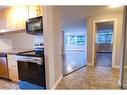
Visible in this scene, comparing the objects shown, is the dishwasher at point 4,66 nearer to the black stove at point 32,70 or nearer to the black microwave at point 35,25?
the black stove at point 32,70

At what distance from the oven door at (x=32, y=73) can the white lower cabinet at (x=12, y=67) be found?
486mm

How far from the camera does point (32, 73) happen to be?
7.23ft

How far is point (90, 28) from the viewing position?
4551mm

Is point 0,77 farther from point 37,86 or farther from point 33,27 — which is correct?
point 33,27

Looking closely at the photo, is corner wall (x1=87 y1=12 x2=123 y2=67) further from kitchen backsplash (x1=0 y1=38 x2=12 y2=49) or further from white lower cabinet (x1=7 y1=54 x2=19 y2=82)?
kitchen backsplash (x1=0 y1=38 x2=12 y2=49)

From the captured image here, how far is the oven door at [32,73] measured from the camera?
210cm

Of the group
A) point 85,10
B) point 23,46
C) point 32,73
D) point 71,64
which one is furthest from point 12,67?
point 85,10

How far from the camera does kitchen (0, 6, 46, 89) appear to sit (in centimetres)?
216

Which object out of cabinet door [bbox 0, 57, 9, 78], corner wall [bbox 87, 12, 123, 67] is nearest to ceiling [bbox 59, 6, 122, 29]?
corner wall [bbox 87, 12, 123, 67]

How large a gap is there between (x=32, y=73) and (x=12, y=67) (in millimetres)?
1013

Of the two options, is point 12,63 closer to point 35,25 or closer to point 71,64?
point 35,25

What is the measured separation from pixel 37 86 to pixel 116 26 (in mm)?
3519

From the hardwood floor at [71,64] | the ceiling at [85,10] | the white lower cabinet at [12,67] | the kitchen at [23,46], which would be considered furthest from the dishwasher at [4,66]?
the ceiling at [85,10]

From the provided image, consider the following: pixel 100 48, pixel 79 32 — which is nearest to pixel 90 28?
pixel 100 48
